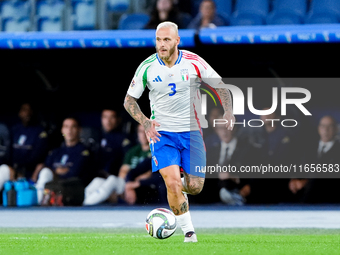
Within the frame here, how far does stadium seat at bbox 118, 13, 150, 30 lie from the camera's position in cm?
1170

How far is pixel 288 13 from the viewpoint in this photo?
37.6 feet

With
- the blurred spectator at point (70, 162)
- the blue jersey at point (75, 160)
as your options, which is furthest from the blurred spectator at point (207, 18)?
the blue jersey at point (75, 160)

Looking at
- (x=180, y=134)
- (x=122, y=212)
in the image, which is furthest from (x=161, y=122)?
(x=122, y=212)

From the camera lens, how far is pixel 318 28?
9969 mm

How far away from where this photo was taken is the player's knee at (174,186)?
5988 millimetres

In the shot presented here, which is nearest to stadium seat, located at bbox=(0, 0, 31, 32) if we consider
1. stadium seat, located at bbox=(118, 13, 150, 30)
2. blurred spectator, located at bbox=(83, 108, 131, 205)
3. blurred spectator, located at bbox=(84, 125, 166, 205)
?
stadium seat, located at bbox=(118, 13, 150, 30)

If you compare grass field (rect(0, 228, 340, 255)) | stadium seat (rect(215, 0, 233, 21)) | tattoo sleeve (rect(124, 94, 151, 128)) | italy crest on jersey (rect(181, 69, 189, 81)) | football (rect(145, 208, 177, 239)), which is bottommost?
grass field (rect(0, 228, 340, 255))

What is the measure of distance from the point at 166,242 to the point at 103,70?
6.62 metres

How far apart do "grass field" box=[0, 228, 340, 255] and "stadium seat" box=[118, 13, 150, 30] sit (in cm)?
471

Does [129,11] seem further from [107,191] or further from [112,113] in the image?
[107,191]

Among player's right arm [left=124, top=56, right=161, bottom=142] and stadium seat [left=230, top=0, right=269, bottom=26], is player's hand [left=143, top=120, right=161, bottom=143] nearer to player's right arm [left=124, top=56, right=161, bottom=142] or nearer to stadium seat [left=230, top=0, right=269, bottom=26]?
player's right arm [left=124, top=56, right=161, bottom=142]

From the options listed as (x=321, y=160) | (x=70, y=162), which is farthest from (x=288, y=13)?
(x=70, y=162)

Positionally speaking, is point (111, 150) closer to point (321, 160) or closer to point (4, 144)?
point (4, 144)

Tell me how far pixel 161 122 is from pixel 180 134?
0.19 m
